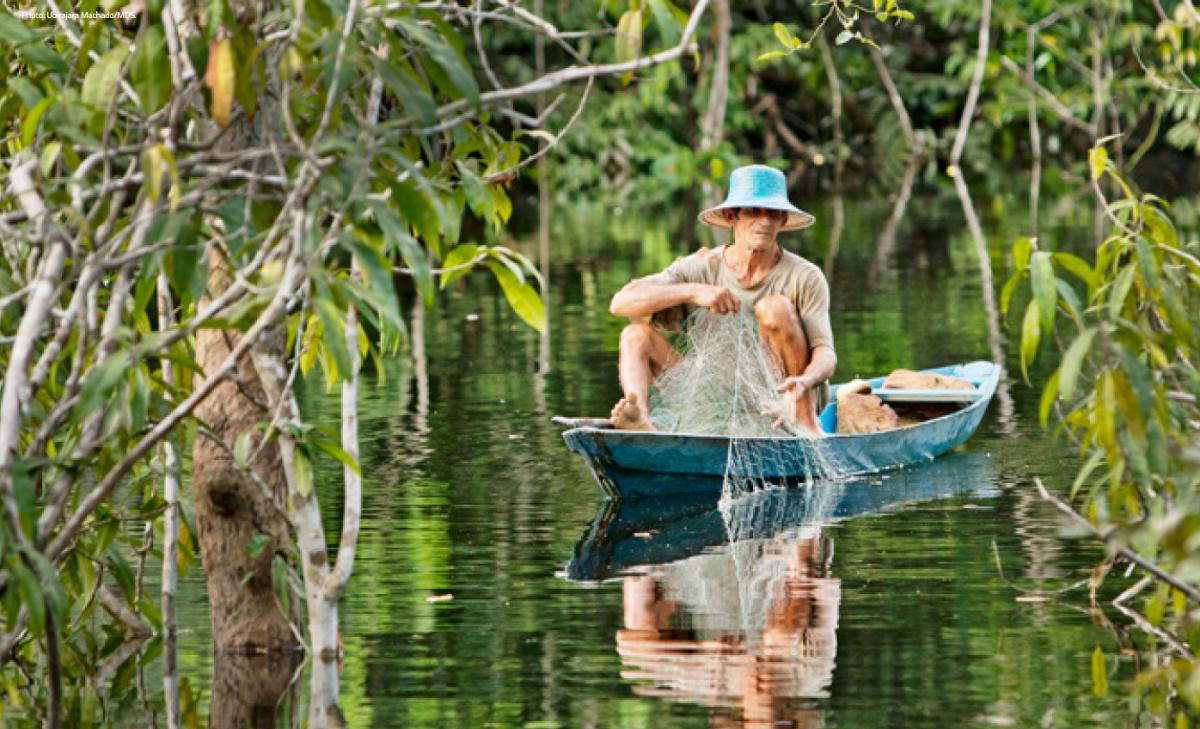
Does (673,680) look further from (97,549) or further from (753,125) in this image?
(753,125)

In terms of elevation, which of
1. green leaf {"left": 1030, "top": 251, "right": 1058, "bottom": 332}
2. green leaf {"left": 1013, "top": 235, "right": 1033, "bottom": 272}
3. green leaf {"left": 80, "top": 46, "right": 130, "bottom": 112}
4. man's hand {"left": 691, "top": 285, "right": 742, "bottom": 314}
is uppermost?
green leaf {"left": 80, "top": 46, "right": 130, "bottom": 112}

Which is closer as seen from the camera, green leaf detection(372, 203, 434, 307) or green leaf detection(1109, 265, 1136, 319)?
green leaf detection(372, 203, 434, 307)

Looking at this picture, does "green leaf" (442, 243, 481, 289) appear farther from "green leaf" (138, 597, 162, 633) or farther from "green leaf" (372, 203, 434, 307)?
"green leaf" (138, 597, 162, 633)

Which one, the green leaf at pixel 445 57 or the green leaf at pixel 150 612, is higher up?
the green leaf at pixel 445 57

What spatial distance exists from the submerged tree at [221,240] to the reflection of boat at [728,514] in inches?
72.9

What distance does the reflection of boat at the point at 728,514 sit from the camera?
27.2 ft

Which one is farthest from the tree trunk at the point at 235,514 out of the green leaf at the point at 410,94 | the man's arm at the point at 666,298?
the man's arm at the point at 666,298

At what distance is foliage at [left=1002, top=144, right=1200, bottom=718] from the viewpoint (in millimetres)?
5309

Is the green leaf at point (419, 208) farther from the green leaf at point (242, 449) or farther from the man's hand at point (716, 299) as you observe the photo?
the man's hand at point (716, 299)

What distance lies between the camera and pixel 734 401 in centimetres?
929

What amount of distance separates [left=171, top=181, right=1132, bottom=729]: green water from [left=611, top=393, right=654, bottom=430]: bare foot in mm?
358

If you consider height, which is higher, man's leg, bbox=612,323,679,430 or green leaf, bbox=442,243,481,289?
green leaf, bbox=442,243,481,289

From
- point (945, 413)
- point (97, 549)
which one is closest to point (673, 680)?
point (97, 549)

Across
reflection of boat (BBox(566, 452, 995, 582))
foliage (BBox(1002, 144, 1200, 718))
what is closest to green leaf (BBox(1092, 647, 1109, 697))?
foliage (BBox(1002, 144, 1200, 718))
